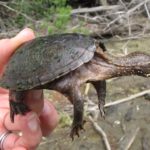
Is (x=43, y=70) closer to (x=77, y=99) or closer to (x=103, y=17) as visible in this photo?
(x=77, y=99)

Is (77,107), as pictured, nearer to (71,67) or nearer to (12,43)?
(71,67)

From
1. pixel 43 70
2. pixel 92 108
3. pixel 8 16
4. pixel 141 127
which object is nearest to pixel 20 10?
pixel 8 16

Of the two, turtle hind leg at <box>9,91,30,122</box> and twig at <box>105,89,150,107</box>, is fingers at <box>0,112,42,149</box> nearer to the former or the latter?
turtle hind leg at <box>9,91,30,122</box>

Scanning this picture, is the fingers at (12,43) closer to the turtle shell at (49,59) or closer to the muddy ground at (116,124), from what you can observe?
the turtle shell at (49,59)

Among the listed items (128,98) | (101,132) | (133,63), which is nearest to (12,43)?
(133,63)

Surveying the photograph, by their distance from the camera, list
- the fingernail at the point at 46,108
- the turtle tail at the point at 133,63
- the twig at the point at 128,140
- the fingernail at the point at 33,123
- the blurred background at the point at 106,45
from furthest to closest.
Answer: the blurred background at the point at 106,45 → the twig at the point at 128,140 → the fingernail at the point at 46,108 → the fingernail at the point at 33,123 → the turtle tail at the point at 133,63

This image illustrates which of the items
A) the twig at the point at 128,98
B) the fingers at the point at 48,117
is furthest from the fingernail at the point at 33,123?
the twig at the point at 128,98
